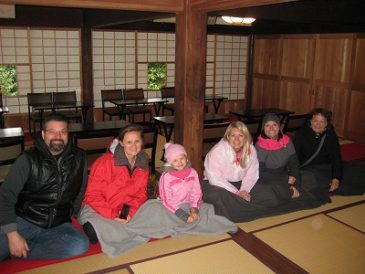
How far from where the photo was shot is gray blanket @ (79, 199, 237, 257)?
2.64 meters

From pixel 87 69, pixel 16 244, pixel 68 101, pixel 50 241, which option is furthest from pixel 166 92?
pixel 16 244

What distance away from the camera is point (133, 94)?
7480 mm

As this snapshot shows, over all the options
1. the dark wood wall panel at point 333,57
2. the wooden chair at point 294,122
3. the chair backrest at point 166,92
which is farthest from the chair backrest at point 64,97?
the dark wood wall panel at point 333,57

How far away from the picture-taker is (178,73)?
11.5ft

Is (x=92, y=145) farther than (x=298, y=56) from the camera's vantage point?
No

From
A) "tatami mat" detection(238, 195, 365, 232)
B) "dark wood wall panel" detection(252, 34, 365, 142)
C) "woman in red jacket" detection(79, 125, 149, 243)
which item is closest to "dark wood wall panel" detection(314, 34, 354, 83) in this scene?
"dark wood wall panel" detection(252, 34, 365, 142)

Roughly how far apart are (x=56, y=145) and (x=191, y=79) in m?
1.48

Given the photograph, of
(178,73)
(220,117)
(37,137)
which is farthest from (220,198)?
(220,117)

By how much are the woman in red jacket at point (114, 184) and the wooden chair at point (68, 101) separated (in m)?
4.02

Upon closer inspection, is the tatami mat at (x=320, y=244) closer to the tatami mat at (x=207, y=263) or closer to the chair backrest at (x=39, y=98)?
the tatami mat at (x=207, y=263)

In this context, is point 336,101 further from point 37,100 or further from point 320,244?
point 37,100

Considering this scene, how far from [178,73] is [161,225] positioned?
143 centimetres

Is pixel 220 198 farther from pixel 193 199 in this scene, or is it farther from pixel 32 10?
pixel 32 10

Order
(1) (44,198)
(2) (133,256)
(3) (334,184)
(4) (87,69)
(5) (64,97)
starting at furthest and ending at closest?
(4) (87,69), (5) (64,97), (3) (334,184), (2) (133,256), (1) (44,198)
